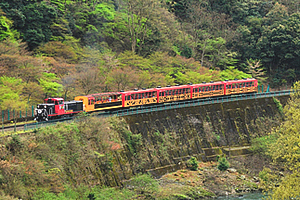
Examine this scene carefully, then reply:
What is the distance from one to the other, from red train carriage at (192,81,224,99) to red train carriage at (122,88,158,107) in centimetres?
578

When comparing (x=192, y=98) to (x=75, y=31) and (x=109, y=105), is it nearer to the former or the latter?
(x=109, y=105)

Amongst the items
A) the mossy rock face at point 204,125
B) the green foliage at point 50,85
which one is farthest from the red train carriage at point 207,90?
the green foliage at point 50,85

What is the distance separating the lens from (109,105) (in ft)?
126

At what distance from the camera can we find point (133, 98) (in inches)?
1581

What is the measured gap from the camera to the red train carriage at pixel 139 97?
39.5 meters

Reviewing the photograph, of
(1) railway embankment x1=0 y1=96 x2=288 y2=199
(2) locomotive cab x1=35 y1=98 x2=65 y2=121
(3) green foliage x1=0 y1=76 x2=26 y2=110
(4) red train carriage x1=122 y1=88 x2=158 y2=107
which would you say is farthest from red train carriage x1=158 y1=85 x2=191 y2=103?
(3) green foliage x1=0 y1=76 x2=26 y2=110

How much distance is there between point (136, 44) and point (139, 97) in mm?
21325

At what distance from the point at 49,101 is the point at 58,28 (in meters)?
20.6

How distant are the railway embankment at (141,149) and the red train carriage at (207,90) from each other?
230cm

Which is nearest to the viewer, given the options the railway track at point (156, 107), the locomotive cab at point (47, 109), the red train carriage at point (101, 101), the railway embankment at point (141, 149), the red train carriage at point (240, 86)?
the railway embankment at point (141, 149)

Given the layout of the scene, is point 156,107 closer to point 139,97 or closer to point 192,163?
point 139,97

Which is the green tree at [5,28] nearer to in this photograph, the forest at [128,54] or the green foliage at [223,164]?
the forest at [128,54]

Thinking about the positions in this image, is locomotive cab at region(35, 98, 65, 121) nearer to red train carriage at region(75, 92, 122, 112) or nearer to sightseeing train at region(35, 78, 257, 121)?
sightseeing train at region(35, 78, 257, 121)

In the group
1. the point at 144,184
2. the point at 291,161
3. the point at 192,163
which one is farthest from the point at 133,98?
the point at 291,161
